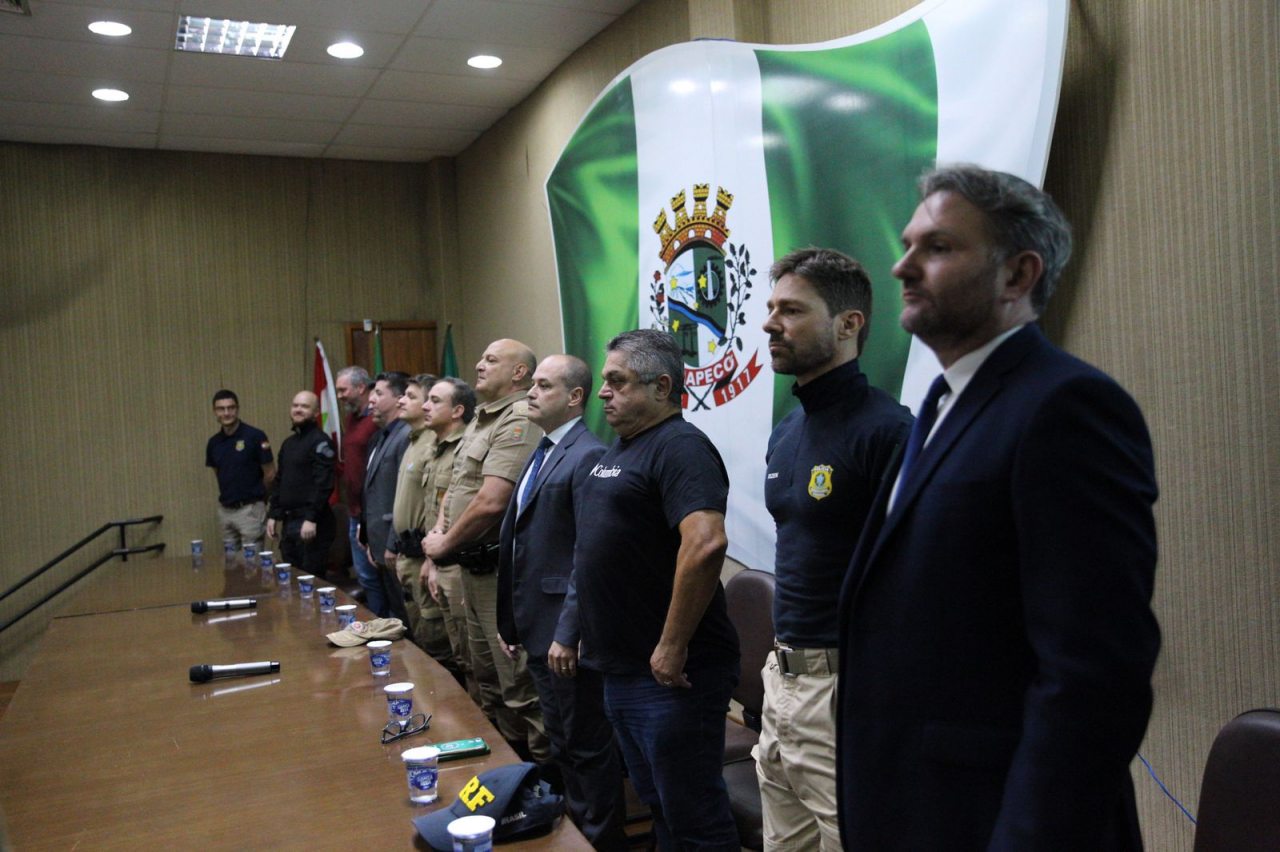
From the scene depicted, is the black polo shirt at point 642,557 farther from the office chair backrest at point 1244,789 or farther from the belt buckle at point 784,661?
the office chair backrest at point 1244,789

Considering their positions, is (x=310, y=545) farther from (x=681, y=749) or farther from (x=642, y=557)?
(x=681, y=749)

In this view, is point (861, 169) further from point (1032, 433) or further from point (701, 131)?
point (1032, 433)

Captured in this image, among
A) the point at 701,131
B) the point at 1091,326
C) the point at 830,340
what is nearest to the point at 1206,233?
the point at 1091,326

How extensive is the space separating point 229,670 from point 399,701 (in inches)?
33.6

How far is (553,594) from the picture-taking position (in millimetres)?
3102

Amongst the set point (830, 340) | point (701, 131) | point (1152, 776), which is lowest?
point (1152, 776)

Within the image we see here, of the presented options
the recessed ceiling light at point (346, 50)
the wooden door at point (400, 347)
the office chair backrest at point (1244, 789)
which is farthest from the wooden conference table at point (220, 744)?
the wooden door at point (400, 347)

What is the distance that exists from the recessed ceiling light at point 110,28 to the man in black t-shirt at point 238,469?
7.98 feet

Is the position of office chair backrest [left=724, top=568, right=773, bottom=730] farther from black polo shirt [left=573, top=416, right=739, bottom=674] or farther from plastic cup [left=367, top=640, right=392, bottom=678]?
plastic cup [left=367, top=640, right=392, bottom=678]

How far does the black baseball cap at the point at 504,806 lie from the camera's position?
5.31ft

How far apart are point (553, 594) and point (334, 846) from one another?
1.50 metres

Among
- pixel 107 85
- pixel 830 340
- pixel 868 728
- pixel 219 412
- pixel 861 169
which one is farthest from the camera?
pixel 219 412

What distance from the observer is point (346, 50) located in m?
5.15

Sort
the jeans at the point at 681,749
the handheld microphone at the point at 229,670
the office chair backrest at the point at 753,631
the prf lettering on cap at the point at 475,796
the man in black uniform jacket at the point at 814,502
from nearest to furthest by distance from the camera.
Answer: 1. the prf lettering on cap at the point at 475,796
2. the man in black uniform jacket at the point at 814,502
3. the jeans at the point at 681,749
4. the handheld microphone at the point at 229,670
5. the office chair backrest at the point at 753,631
